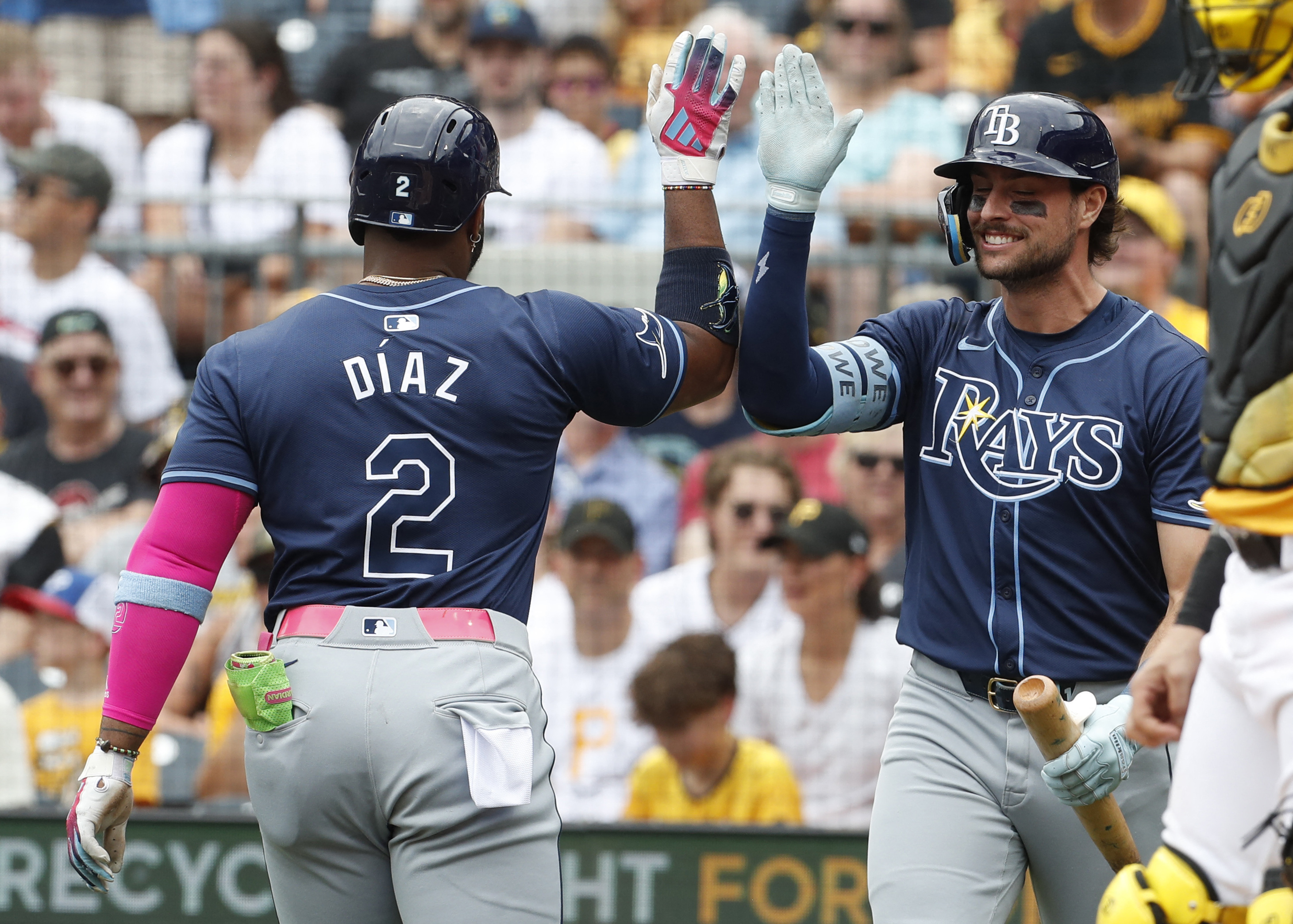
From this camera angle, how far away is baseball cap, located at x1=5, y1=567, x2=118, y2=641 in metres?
6.17

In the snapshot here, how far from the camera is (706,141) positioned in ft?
12.3

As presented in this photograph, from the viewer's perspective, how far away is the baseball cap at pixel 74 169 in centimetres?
701

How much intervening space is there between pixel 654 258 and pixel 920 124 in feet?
5.65

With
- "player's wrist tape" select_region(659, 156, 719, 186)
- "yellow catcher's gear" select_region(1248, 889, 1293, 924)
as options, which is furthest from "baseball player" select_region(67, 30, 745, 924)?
"yellow catcher's gear" select_region(1248, 889, 1293, 924)

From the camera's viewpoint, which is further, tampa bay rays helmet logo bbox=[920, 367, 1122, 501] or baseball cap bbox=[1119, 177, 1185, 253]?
baseball cap bbox=[1119, 177, 1185, 253]

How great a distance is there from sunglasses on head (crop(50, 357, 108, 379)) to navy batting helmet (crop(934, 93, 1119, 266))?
4.28 metres

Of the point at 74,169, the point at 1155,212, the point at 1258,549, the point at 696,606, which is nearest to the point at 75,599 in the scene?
the point at 74,169

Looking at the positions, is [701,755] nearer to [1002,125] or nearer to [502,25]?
[1002,125]

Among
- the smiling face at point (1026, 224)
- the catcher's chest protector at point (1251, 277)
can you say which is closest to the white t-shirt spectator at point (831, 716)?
the smiling face at point (1026, 224)

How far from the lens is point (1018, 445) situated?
11.5 feet

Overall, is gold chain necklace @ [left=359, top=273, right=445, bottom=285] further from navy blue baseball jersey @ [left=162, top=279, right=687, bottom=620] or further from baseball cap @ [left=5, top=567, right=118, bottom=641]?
baseball cap @ [left=5, top=567, right=118, bottom=641]

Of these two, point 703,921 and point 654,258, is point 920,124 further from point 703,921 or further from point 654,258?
point 703,921

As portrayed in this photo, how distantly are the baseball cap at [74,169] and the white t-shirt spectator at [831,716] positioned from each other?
3489 millimetres

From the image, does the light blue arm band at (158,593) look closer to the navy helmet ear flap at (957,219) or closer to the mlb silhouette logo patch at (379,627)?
the mlb silhouette logo patch at (379,627)
